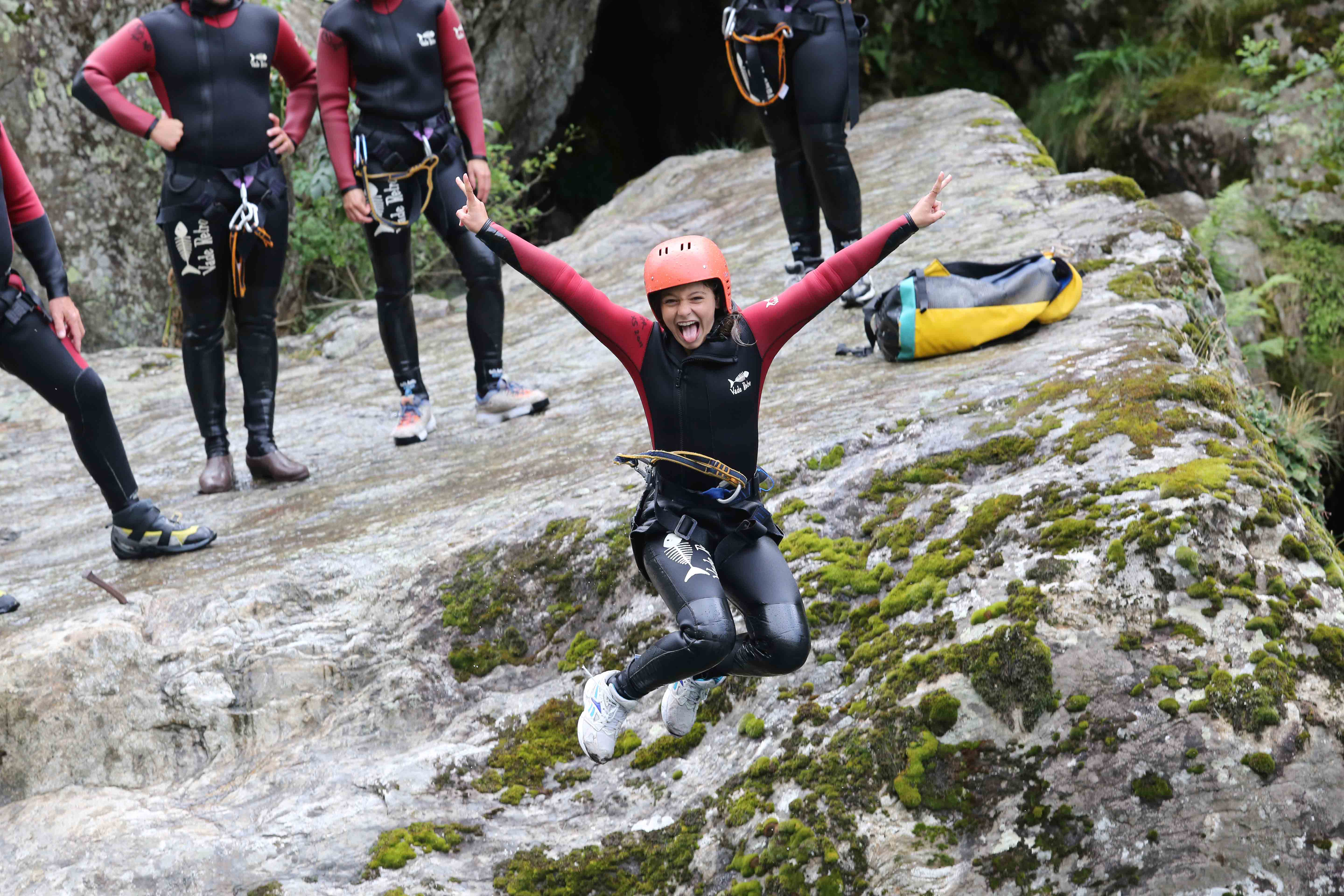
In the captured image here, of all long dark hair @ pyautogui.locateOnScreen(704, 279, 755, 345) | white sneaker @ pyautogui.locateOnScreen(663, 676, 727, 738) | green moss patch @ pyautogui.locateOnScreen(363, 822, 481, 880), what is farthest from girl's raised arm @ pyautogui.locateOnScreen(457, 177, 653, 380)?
green moss patch @ pyautogui.locateOnScreen(363, 822, 481, 880)

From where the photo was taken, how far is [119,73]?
5.90 m

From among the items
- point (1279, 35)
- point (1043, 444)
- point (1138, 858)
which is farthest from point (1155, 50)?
point (1138, 858)

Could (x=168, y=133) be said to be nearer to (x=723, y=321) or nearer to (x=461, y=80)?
(x=461, y=80)

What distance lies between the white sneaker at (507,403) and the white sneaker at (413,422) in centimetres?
34

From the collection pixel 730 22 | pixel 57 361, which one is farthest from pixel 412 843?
pixel 730 22

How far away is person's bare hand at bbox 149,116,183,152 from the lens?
5.85 m

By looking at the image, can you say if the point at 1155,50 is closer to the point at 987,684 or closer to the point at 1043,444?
the point at 1043,444

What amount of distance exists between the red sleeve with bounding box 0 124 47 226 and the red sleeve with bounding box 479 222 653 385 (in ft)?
8.82

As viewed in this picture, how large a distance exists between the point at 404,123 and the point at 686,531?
359 cm

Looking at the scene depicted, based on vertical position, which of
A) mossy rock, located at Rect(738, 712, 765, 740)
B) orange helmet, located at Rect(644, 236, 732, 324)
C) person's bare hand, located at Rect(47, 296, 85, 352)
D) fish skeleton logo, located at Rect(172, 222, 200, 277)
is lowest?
mossy rock, located at Rect(738, 712, 765, 740)

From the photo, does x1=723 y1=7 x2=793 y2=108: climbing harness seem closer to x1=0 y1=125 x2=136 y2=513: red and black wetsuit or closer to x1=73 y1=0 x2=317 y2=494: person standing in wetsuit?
x1=73 y1=0 x2=317 y2=494: person standing in wetsuit

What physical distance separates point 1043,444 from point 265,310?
4331 mm

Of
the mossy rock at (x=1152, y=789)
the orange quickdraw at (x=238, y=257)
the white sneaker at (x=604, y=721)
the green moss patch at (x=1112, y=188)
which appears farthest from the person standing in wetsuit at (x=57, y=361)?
the green moss patch at (x=1112, y=188)

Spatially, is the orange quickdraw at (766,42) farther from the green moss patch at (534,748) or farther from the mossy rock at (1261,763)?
the mossy rock at (1261,763)
